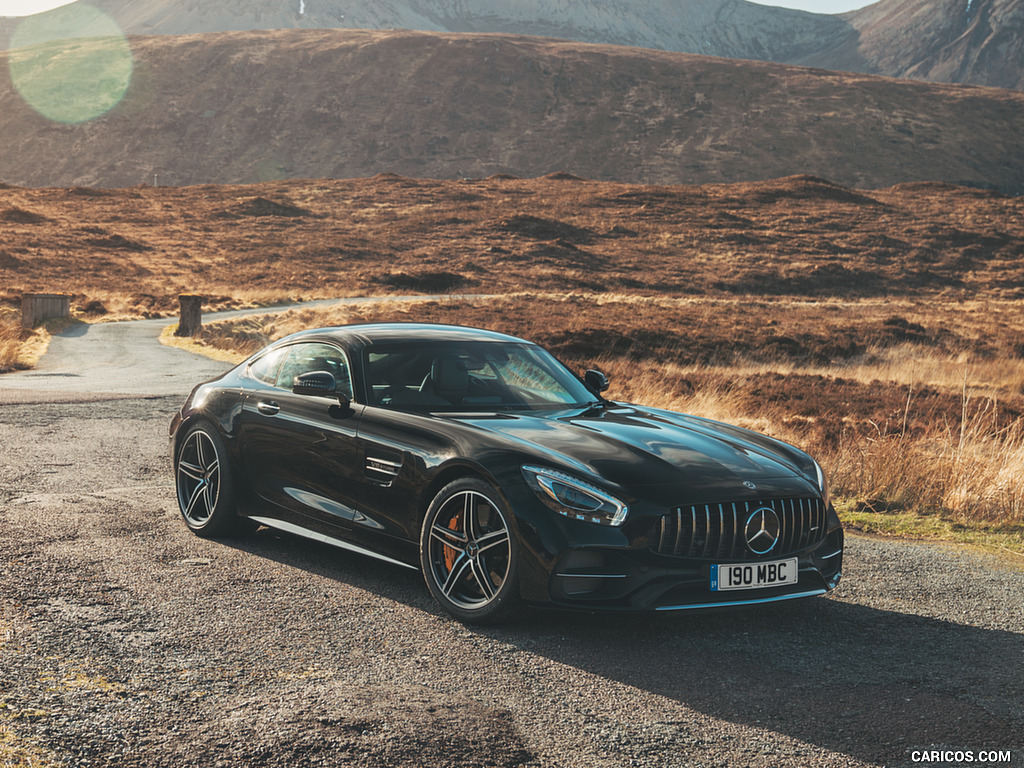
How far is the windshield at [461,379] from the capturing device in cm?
573

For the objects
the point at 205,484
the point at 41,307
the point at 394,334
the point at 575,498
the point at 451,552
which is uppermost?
the point at 394,334

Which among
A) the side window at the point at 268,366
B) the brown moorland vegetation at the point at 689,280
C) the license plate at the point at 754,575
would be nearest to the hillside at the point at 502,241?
the brown moorland vegetation at the point at 689,280

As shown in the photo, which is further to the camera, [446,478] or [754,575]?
[446,478]

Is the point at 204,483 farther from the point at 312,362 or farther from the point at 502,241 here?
the point at 502,241

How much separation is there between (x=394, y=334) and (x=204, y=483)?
1722 millimetres

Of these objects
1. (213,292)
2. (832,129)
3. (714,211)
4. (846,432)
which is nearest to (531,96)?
(832,129)

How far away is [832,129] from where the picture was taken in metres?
138

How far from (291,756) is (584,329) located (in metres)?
28.5

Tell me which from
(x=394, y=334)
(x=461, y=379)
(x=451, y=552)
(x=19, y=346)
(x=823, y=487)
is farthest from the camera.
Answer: (x=19, y=346)

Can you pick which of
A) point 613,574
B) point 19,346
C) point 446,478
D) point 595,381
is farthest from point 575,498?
point 19,346

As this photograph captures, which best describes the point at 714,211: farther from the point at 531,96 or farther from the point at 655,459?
the point at 655,459

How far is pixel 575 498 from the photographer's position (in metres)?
4.56

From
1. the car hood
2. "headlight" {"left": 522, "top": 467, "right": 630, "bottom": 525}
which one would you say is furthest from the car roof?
"headlight" {"left": 522, "top": 467, "right": 630, "bottom": 525}

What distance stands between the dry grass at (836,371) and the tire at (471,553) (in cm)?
464
